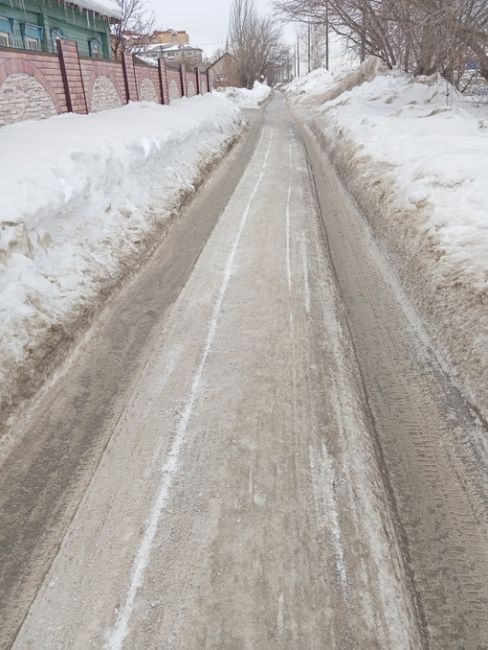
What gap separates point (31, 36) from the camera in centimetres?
1527

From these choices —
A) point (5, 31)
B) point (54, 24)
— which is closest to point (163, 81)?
point (54, 24)

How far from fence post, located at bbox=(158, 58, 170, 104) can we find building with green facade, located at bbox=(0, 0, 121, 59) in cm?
269

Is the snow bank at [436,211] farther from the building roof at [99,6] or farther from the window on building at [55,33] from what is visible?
the window on building at [55,33]

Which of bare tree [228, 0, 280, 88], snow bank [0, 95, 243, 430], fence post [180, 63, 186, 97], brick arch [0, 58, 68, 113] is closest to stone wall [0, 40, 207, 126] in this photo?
brick arch [0, 58, 68, 113]

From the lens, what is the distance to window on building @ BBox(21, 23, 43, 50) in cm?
1485

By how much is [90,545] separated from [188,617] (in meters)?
0.76

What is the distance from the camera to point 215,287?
562 centimetres

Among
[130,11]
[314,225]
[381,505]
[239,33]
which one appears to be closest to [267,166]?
[314,225]

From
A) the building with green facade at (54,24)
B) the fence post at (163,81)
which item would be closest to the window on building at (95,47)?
the building with green facade at (54,24)

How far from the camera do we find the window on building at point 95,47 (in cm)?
1998

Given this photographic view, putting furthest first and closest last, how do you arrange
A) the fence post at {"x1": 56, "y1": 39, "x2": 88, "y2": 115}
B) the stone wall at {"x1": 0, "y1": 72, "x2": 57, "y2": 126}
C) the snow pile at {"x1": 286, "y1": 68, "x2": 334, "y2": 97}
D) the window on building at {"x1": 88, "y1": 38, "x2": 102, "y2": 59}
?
the snow pile at {"x1": 286, "y1": 68, "x2": 334, "y2": 97}, the window on building at {"x1": 88, "y1": 38, "x2": 102, "y2": 59}, the fence post at {"x1": 56, "y1": 39, "x2": 88, "y2": 115}, the stone wall at {"x1": 0, "y1": 72, "x2": 57, "y2": 126}

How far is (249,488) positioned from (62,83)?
10.8 meters

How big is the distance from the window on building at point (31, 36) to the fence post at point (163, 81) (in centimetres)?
438

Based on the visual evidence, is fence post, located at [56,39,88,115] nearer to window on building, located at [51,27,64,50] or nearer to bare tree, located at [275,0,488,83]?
window on building, located at [51,27,64,50]
